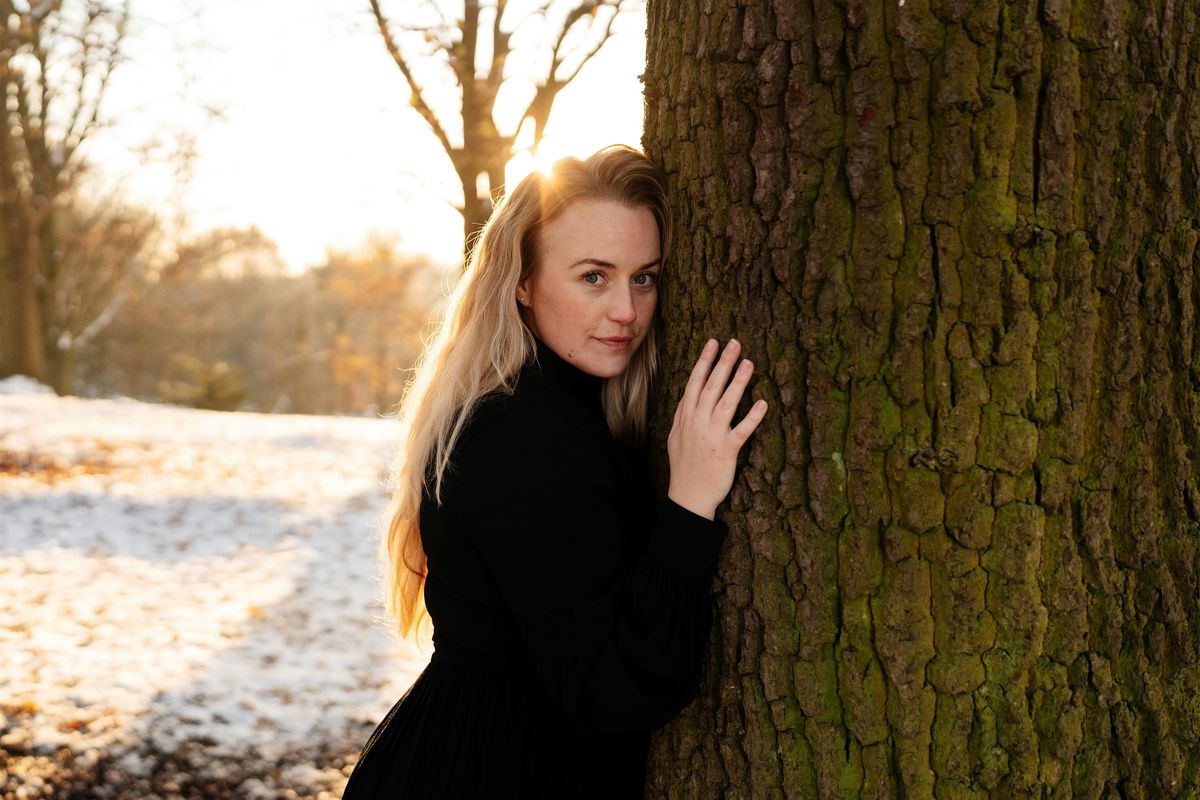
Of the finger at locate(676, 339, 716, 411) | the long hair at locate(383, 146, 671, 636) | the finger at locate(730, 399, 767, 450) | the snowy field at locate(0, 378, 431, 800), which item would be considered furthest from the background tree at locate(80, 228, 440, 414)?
the finger at locate(730, 399, 767, 450)

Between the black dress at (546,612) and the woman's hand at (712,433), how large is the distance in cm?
5

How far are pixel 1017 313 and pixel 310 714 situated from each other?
4682 millimetres

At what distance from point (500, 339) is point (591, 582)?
688 millimetres

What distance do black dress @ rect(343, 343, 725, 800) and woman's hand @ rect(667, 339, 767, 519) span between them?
0.05m

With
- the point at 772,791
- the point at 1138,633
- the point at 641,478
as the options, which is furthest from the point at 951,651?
the point at 641,478

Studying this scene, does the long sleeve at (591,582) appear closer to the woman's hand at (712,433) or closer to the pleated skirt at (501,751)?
the woman's hand at (712,433)

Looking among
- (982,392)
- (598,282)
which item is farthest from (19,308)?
(982,392)

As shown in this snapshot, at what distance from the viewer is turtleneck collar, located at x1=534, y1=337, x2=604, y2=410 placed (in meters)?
2.35

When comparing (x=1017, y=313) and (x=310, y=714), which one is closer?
(x=1017, y=313)

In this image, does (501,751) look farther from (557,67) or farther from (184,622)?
(557,67)

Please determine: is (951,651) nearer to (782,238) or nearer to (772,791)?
(772,791)

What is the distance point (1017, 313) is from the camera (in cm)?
166

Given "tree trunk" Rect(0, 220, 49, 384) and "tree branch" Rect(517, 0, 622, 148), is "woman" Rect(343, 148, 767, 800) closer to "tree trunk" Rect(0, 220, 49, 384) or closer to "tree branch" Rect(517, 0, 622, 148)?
"tree branch" Rect(517, 0, 622, 148)

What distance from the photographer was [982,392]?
168 centimetres
